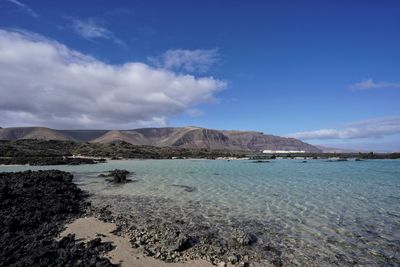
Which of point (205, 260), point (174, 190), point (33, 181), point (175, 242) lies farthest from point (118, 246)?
point (33, 181)

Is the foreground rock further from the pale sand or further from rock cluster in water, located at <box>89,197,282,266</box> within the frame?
rock cluster in water, located at <box>89,197,282,266</box>

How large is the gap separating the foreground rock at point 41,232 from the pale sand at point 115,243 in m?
0.39

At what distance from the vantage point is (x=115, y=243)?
9.73 metres

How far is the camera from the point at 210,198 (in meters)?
18.8

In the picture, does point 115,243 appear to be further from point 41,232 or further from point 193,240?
point 41,232

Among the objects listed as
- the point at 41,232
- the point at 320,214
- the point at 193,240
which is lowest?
the point at 41,232

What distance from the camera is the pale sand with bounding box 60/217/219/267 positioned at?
27.1ft

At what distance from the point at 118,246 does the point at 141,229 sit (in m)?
2.08

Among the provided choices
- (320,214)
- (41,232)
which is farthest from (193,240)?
(320,214)

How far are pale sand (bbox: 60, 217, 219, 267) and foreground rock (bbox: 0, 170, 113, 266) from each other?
1.27 feet

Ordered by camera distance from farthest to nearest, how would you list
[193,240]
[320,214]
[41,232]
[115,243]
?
[320,214]
[41,232]
[193,240]
[115,243]

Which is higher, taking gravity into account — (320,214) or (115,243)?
(320,214)

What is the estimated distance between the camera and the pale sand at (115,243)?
826cm

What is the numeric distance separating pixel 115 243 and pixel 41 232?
129 inches
